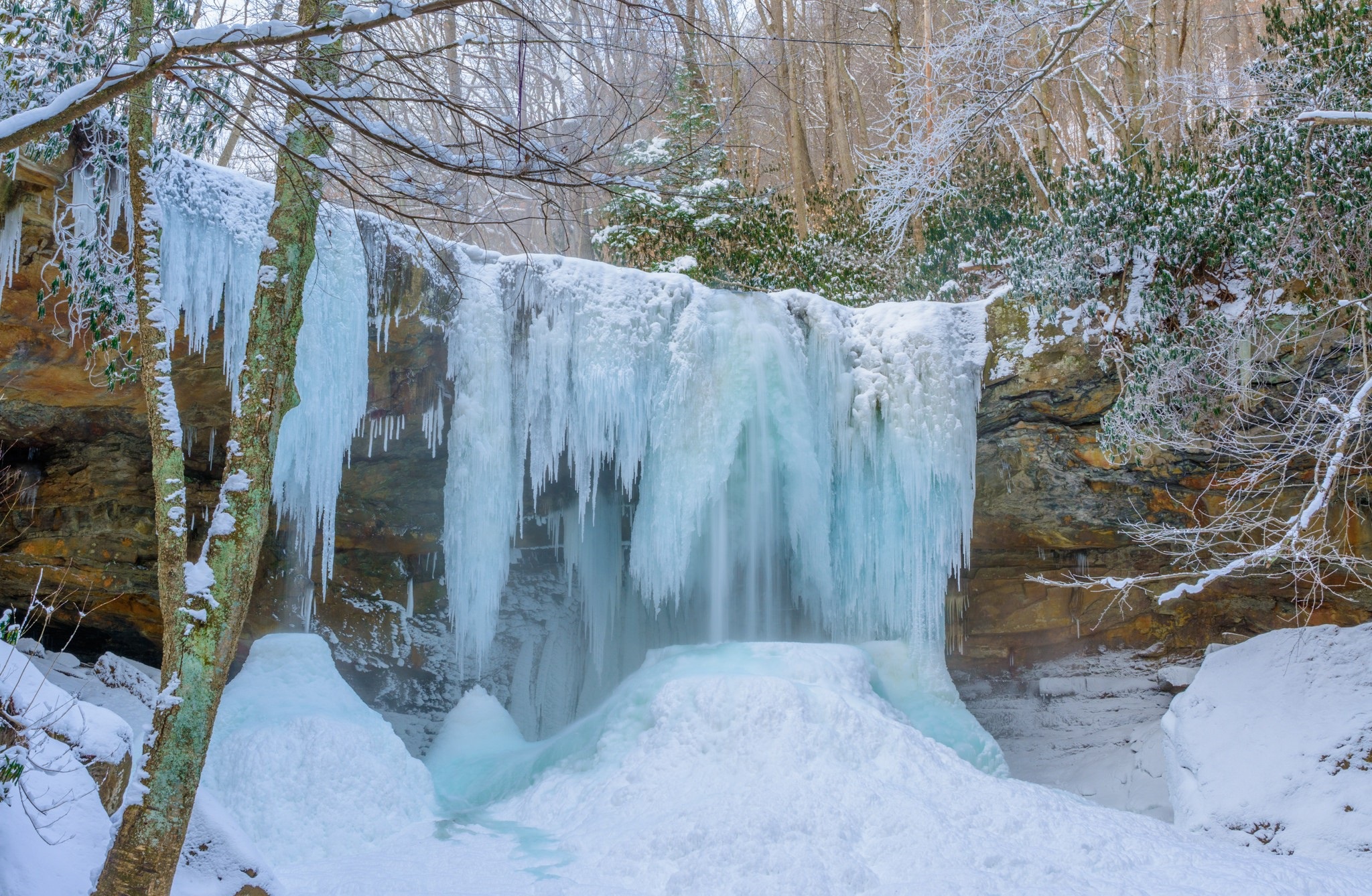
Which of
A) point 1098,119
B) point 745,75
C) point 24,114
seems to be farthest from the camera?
point 745,75

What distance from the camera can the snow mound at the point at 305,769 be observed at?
19.7 feet

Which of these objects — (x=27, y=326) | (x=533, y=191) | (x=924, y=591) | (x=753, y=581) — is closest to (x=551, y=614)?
(x=753, y=581)

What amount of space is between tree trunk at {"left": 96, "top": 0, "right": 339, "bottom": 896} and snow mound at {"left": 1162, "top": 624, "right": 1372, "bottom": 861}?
6154 mm

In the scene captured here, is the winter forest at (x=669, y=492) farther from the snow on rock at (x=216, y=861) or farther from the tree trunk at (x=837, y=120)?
the tree trunk at (x=837, y=120)

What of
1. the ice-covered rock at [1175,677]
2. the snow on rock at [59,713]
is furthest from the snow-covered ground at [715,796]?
the ice-covered rock at [1175,677]

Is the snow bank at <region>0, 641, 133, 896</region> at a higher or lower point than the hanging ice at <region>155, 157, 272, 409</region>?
lower

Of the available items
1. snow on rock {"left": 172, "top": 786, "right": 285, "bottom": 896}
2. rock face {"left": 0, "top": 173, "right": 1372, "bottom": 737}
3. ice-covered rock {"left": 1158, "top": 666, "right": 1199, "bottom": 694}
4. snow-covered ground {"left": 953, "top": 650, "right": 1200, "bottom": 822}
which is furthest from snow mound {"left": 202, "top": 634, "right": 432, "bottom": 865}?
ice-covered rock {"left": 1158, "top": 666, "right": 1199, "bottom": 694}

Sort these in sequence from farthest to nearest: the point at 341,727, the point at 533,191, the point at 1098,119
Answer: the point at 1098,119, the point at 341,727, the point at 533,191

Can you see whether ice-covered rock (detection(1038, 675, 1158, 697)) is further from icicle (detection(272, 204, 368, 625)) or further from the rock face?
icicle (detection(272, 204, 368, 625))

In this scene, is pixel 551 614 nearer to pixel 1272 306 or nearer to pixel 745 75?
pixel 1272 306

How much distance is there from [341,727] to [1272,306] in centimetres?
711

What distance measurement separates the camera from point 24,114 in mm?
2998

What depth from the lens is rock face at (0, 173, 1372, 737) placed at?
787 cm

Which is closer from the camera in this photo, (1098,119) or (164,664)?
(164,664)
